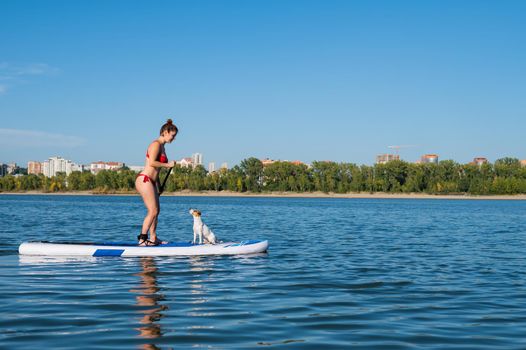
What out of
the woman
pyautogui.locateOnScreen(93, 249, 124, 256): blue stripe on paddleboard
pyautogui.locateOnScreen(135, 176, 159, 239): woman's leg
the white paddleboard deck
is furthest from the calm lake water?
the woman

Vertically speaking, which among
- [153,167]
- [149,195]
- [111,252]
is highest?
[153,167]

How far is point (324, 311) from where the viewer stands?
9.04 metres

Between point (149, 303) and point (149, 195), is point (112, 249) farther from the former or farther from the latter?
point (149, 303)

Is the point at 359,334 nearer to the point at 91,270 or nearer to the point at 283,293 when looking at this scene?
the point at 283,293

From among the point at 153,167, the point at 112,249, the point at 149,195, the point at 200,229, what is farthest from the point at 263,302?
the point at 200,229

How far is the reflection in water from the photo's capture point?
7.47m

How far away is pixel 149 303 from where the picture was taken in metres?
9.50

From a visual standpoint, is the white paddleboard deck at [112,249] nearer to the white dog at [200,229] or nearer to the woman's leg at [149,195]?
the white dog at [200,229]

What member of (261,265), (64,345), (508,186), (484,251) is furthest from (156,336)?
(508,186)

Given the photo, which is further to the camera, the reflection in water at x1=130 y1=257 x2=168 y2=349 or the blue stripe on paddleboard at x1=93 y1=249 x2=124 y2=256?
the blue stripe on paddleboard at x1=93 y1=249 x2=124 y2=256

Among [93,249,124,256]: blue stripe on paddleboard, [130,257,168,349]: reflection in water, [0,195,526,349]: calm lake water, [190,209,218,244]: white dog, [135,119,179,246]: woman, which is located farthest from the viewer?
[190,209,218,244]: white dog

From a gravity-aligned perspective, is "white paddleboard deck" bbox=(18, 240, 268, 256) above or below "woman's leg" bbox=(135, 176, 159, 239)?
below

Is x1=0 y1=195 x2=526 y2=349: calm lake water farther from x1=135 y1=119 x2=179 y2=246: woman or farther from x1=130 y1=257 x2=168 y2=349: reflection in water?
x1=135 y1=119 x2=179 y2=246: woman

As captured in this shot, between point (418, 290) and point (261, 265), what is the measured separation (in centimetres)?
447
